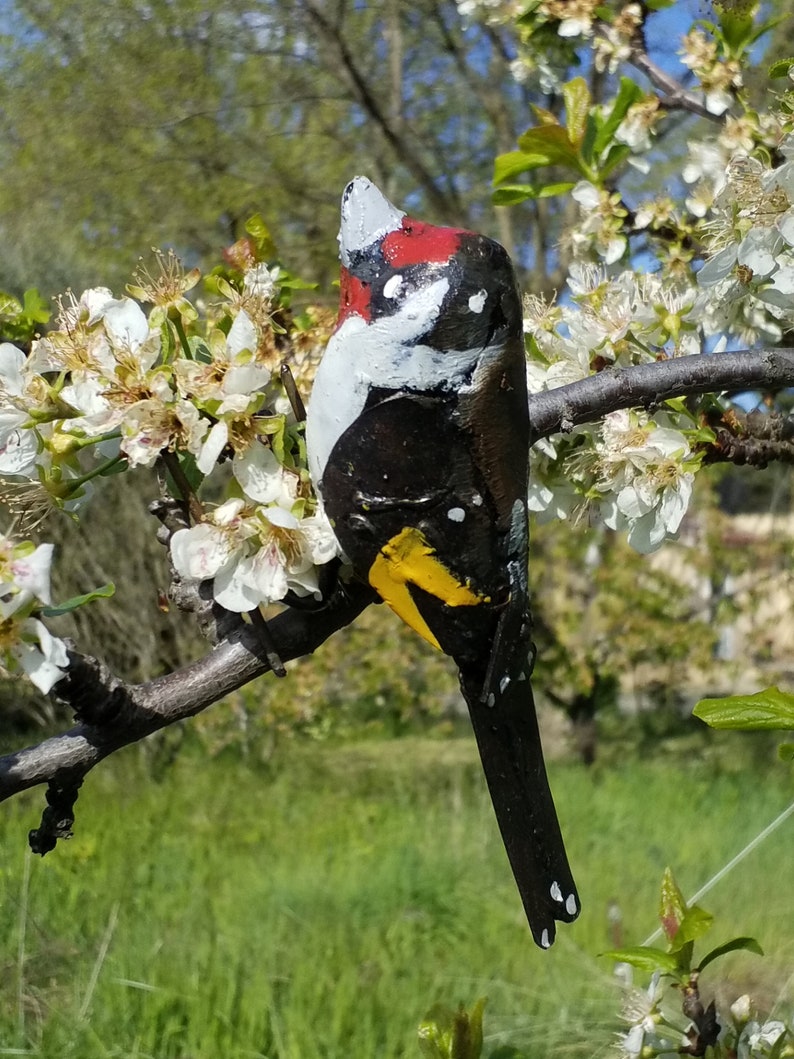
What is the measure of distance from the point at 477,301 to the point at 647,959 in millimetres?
596

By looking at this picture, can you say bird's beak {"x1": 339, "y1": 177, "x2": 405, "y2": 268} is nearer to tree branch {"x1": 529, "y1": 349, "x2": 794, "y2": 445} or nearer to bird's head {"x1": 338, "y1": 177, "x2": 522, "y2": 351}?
bird's head {"x1": 338, "y1": 177, "x2": 522, "y2": 351}

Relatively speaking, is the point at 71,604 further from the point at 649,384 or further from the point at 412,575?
the point at 649,384

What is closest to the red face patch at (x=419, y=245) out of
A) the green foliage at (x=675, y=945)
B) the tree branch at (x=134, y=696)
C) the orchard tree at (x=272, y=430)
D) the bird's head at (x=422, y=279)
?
the bird's head at (x=422, y=279)

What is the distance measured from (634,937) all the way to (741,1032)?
1547mm

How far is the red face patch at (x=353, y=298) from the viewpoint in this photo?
0.60 m

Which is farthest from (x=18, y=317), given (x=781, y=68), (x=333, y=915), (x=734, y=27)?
(x=333, y=915)

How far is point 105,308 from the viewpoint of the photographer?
2.18 feet

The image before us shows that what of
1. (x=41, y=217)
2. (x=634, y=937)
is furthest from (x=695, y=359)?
(x=41, y=217)

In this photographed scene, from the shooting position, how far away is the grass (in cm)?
196

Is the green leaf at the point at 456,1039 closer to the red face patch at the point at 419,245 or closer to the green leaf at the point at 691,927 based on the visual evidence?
the green leaf at the point at 691,927

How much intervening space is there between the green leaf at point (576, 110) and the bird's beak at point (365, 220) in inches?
19.6

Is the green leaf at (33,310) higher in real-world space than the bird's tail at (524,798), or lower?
higher

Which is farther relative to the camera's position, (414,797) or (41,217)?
(41,217)

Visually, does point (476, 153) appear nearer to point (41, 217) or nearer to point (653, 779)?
point (41, 217)
